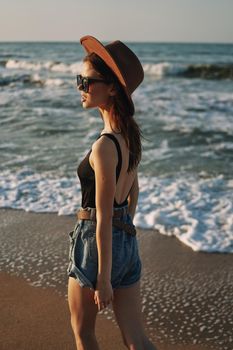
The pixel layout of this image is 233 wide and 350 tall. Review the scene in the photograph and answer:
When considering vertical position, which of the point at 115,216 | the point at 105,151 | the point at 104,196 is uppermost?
the point at 105,151

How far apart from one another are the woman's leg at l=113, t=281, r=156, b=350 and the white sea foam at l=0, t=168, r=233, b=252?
2608 mm

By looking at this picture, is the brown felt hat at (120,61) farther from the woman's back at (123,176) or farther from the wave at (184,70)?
the wave at (184,70)

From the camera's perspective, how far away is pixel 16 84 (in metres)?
23.8

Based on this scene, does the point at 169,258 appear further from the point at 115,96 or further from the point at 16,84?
the point at 16,84

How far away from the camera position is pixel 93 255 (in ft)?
7.79

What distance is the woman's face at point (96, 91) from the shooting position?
2.39m

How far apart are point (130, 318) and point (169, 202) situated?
13.1 feet

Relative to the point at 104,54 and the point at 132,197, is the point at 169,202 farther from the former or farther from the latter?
the point at 104,54

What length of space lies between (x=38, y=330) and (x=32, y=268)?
3.52 feet

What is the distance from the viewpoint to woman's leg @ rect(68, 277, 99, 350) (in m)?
2.42

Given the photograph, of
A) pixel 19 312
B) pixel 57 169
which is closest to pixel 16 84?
pixel 57 169

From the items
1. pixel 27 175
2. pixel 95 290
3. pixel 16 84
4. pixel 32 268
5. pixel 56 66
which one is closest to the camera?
pixel 95 290

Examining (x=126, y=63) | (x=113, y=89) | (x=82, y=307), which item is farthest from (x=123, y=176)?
(x=82, y=307)

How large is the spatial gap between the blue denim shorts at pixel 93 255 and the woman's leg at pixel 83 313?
0.06 metres
